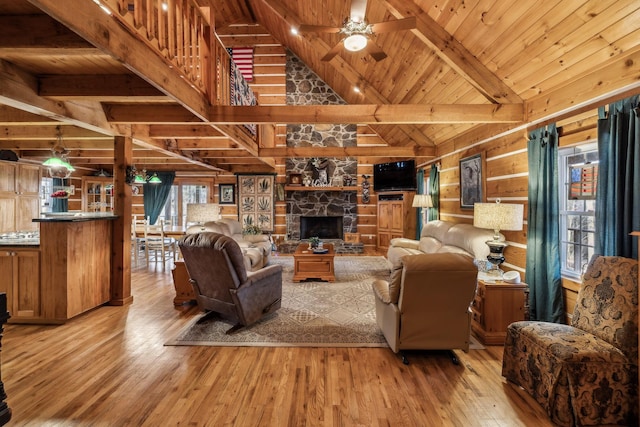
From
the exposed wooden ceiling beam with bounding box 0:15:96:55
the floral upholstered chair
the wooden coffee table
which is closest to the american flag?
the wooden coffee table

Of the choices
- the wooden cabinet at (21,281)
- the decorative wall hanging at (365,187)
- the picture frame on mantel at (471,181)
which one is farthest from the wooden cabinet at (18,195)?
the picture frame on mantel at (471,181)

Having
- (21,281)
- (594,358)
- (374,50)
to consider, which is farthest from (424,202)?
(21,281)

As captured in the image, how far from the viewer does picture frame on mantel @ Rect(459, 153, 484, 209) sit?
15.3 feet

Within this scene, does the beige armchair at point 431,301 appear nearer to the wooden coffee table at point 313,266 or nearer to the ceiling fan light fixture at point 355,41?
the ceiling fan light fixture at point 355,41

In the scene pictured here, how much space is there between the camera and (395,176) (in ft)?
25.9

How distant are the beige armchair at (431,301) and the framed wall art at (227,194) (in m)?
7.17

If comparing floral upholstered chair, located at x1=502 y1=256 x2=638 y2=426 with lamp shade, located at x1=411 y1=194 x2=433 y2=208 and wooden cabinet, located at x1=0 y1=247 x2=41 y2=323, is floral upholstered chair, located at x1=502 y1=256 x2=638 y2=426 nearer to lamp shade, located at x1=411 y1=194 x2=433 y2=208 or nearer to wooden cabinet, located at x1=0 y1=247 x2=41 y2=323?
lamp shade, located at x1=411 y1=194 x2=433 y2=208

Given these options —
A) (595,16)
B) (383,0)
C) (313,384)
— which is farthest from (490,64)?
(313,384)

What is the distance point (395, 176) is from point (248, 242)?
13.5 feet

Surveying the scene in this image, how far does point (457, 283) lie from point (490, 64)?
2.69 metres

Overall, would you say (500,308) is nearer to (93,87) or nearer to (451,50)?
(451,50)

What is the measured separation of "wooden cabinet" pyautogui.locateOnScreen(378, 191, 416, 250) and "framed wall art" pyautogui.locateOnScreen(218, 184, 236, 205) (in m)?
4.32

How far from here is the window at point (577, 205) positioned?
3.00 m

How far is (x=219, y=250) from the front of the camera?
294cm
